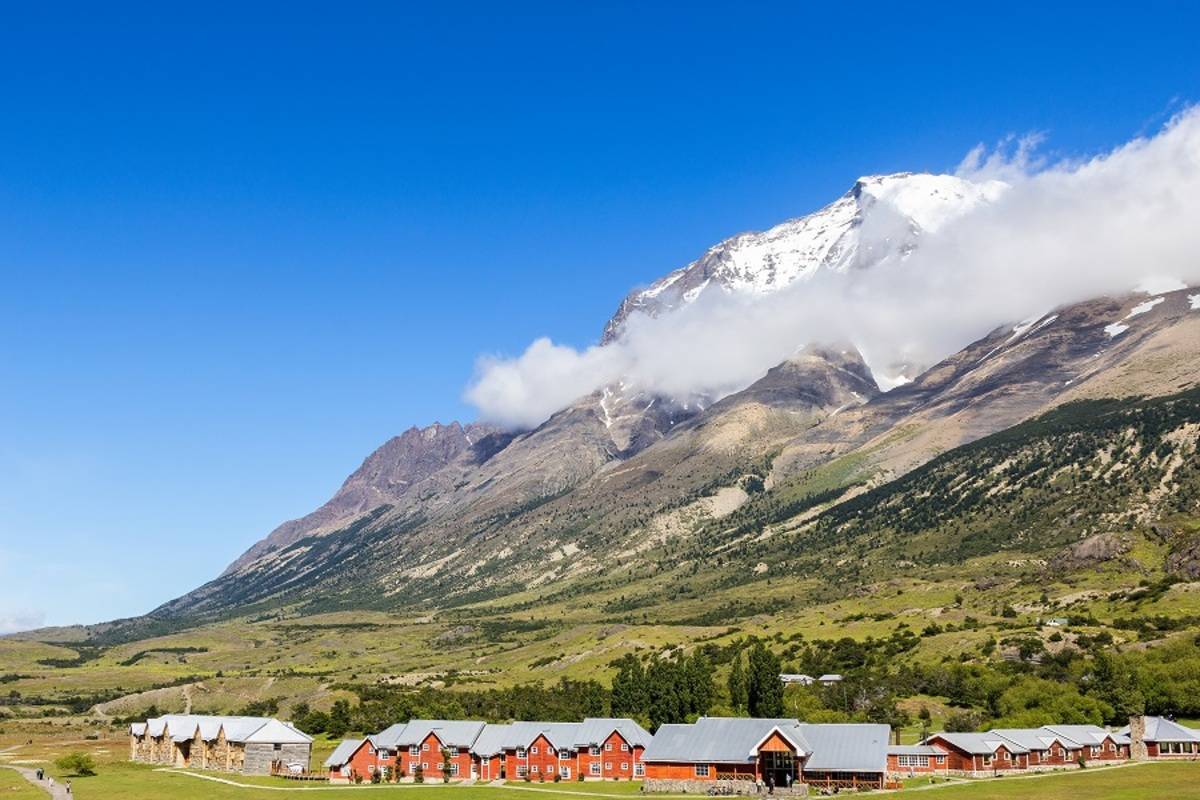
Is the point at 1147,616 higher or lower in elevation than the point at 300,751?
higher

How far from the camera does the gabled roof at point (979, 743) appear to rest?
4331 inches

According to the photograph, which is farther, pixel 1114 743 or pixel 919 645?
pixel 919 645

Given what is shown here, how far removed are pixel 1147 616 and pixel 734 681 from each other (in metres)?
86.1

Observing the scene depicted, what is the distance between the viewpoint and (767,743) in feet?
360

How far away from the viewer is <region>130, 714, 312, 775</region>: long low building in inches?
5330

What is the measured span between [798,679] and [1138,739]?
219ft

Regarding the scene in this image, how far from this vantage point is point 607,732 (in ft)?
413

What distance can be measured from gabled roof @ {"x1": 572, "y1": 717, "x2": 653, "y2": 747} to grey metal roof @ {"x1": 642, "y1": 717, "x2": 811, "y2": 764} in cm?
655

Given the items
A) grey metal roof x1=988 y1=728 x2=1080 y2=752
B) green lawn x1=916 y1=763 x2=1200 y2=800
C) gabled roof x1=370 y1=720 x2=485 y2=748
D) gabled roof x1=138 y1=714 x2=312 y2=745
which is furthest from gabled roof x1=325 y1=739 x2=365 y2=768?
grey metal roof x1=988 y1=728 x2=1080 y2=752

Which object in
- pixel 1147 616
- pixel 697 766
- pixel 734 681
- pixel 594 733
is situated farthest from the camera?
pixel 1147 616

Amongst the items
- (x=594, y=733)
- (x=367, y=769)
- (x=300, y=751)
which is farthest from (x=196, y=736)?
(x=594, y=733)

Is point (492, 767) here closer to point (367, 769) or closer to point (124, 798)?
point (367, 769)

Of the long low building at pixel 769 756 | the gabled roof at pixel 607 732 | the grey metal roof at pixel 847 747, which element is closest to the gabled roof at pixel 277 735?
the gabled roof at pixel 607 732

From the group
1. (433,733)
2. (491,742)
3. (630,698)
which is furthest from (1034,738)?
(433,733)
